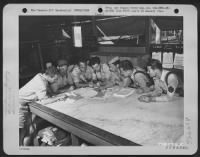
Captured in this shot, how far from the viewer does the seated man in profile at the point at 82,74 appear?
0.64 metres

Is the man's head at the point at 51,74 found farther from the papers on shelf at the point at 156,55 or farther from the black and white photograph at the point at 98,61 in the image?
the papers on shelf at the point at 156,55

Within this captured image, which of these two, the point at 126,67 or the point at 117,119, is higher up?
the point at 126,67

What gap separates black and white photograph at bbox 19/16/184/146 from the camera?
615mm

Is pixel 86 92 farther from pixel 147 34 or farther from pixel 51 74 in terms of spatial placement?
pixel 147 34

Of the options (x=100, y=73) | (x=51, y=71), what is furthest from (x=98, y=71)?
(x=51, y=71)

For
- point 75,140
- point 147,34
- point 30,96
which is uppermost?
point 147,34

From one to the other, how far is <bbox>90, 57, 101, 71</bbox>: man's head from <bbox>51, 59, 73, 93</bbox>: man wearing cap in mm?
51

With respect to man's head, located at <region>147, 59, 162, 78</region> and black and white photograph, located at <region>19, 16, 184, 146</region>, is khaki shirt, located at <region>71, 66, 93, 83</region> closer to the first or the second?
black and white photograph, located at <region>19, 16, 184, 146</region>

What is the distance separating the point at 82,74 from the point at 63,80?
0.16 feet

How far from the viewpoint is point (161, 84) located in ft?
2.06

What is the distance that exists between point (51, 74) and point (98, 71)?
0.11 meters

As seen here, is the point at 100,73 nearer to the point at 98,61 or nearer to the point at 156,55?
the point at 98,61

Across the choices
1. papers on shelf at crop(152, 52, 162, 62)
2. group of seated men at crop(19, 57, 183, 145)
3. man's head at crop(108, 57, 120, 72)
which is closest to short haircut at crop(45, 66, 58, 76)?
group of seated men at crop(19, 57, 183, 145)

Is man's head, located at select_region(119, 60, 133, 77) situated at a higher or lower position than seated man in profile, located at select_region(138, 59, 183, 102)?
higher
